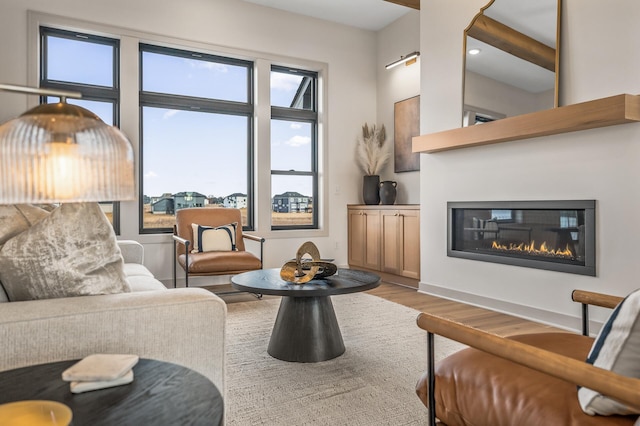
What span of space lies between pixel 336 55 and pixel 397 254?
9.40ft

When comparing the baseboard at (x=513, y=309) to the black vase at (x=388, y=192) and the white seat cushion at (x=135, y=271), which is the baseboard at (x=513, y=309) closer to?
the black vase at (x=388, y=192)

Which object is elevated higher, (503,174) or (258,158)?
(258,158)

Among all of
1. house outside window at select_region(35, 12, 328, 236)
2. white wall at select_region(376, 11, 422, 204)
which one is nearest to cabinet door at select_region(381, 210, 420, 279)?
white wall at select_region(376, 11, 422, 204)

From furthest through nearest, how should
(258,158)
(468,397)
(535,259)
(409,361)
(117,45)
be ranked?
(258,158) → (117,45) → (535,259) → (409,361) → (468,397)

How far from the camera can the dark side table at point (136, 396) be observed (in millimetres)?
836

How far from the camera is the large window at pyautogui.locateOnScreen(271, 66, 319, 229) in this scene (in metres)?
5.60

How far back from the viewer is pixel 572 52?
10.3ft

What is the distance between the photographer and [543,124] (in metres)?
3.18

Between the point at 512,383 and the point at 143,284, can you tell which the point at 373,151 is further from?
the point at 512,383

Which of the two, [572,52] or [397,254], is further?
[397,254]

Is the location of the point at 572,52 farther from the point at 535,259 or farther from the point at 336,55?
the point at 336,55

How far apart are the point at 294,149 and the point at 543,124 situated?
3280mm

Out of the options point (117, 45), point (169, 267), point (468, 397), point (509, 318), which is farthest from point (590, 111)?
point (117, 45)

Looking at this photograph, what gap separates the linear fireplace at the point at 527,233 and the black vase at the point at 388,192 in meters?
1.24
